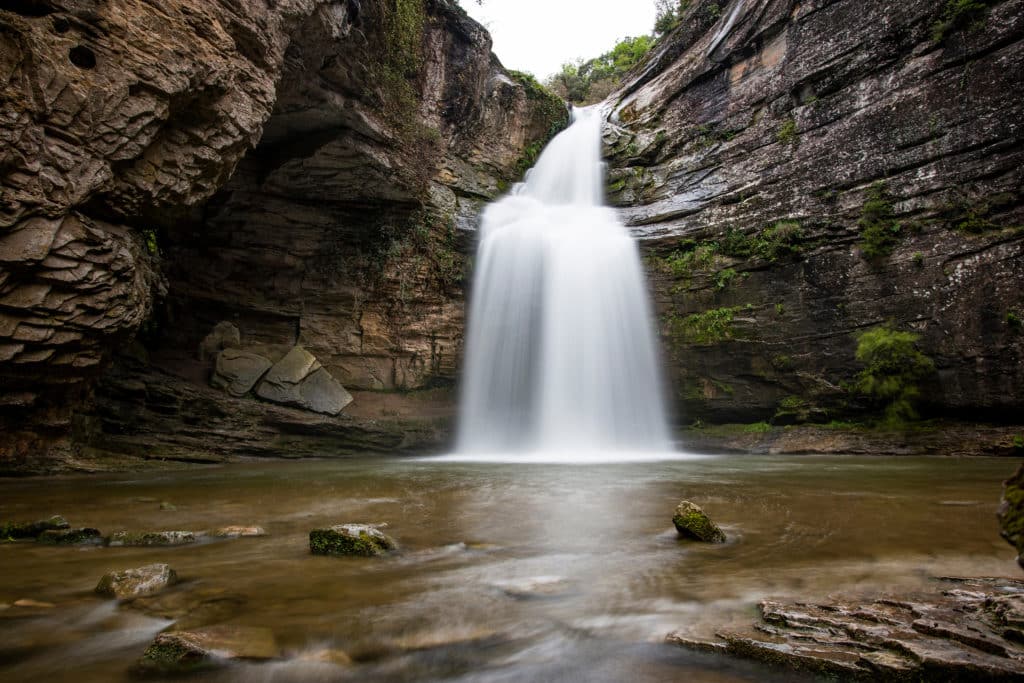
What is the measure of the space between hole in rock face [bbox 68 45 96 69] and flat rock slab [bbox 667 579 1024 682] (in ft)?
26.3

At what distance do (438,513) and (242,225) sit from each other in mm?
10469

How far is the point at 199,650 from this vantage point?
1.77 meters

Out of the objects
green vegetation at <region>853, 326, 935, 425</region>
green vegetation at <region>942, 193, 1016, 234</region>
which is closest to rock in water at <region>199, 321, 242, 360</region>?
green vegetation at <region>853, 326, 935, 425</region>

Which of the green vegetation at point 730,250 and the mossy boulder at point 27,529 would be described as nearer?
the mossy boulder at point 27,529

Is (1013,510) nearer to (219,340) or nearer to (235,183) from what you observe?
(235,183)

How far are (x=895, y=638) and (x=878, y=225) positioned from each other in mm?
11738

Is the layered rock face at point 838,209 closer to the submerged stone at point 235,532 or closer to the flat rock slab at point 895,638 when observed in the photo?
the flat rock slab at point 895,638

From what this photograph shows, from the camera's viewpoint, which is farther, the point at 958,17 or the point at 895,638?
the point at 958,17

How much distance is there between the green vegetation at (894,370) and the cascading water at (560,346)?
4.32m

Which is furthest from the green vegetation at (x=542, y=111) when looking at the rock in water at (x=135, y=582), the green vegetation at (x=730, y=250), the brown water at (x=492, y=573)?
the rock in water at (x=135, y=582)

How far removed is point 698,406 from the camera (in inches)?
501

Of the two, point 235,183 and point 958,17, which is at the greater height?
point 958,17

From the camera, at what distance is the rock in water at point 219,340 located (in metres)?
12.3

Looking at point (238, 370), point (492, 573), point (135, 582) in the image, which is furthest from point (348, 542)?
point (238, 370)
